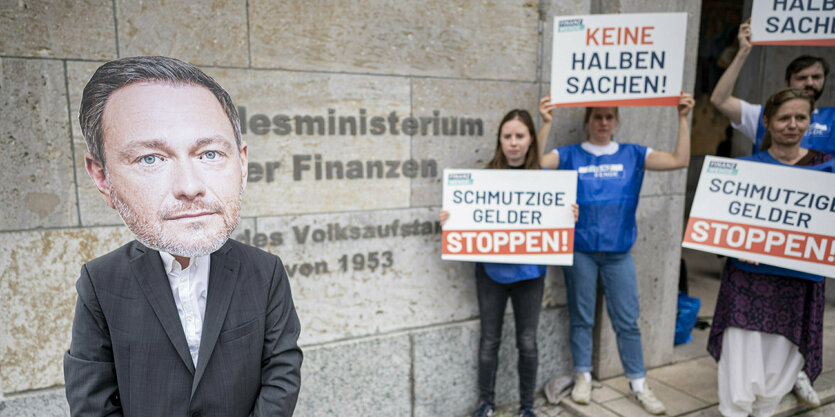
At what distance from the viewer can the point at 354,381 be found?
11.3 feet

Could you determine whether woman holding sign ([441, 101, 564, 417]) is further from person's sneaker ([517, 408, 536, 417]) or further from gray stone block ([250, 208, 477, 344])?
gray stone block ([250, 208, 477, 344])

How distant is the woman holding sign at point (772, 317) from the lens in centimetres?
308

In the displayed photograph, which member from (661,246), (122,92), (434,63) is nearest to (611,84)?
(434,63)

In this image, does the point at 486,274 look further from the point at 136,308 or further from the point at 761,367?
the point at 136,308

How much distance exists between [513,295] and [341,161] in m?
1.45

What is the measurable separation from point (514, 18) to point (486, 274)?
6.07 feet

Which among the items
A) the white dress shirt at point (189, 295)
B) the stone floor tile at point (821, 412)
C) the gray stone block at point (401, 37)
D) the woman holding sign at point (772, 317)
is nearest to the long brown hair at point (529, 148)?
the gray stone block at point (401, 37)

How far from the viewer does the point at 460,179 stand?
3.27 meters

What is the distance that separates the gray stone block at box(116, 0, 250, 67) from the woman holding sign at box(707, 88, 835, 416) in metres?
3.25

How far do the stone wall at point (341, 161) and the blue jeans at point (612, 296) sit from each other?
1.10ft

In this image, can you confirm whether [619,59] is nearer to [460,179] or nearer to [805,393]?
[460,179]

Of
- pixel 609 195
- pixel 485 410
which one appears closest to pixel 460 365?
pixel 485 410

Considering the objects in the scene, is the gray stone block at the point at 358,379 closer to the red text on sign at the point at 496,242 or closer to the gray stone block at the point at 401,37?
the red text on sign at the point at 496,242

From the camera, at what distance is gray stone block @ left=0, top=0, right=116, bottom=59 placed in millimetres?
2486
